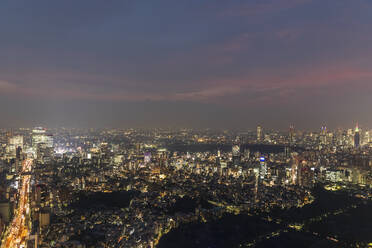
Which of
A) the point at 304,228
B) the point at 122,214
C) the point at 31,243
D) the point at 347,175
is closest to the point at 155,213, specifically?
the point at 122,214

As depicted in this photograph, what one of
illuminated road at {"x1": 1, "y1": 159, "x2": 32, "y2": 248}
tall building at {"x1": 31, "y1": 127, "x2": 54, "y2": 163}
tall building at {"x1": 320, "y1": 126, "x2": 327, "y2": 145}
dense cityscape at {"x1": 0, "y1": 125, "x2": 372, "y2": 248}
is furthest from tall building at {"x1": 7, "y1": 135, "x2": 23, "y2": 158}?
tall building at {"x1": 320, "y1": 126, "x2": 327, "y2": 145}

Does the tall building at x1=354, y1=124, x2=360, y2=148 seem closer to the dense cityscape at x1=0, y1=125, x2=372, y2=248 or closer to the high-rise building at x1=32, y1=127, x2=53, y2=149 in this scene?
the dense cityscape at x1=0, y1=125, x2=372, y2=248

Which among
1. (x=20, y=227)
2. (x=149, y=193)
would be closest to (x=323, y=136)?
(x=149, y=193)

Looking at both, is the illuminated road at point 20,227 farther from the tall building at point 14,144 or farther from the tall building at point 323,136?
the tall building at point 323,136

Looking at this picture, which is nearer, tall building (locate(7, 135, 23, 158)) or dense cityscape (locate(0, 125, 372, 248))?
dense cityscape (locate(0, 125, 372, 248))

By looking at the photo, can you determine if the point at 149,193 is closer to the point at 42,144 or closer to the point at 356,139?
the point at 42,144

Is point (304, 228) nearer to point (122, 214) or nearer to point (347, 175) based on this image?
point (122, 214)

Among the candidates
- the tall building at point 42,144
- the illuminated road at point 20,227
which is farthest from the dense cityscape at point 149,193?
the tall building at point 42,144

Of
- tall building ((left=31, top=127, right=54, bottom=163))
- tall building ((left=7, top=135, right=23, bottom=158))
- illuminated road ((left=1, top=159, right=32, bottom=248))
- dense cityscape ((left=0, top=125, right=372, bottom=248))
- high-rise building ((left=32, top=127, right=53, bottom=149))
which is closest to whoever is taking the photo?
illuminated road ((left=1, top=159, right=32, bottom=248))

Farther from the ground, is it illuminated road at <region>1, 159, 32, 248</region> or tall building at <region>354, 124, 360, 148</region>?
tall building at <region>354, 124, 360, 148</region>

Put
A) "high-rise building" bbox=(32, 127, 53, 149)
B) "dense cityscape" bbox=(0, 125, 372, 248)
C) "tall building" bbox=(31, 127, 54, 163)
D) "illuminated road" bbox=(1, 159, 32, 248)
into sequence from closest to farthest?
"illuminated road" bbox=(1, 159, 32, 248) → "dense cityscape" bbox=(0, 125, 372, 248) → "tall building" bbox=(31, 127, 54, 163) → "high-rise building" bbox=(32, 127, 53, 149)
